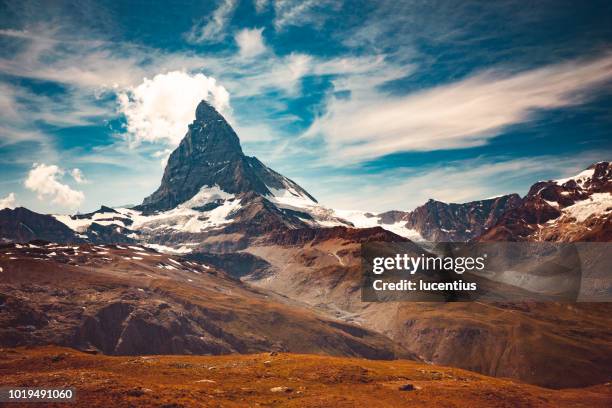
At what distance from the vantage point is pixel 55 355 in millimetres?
108125

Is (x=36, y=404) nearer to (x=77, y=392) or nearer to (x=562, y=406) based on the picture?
(x=77, y=392)

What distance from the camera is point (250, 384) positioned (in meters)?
95.8

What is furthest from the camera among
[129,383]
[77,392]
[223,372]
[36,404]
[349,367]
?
[349,367]

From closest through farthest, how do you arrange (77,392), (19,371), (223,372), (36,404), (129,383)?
(36,404) < (77,392) < (129,383) < (19,371) < (223,372)

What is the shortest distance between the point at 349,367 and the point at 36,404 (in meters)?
67.0

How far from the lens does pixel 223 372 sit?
106m

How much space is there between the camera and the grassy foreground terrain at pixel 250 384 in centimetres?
7844

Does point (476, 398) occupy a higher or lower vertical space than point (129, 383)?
lower

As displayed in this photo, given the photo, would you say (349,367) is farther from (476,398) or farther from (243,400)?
→ (243,400)

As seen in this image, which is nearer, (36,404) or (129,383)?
(36,404)

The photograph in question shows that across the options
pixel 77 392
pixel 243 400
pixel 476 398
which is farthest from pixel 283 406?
pixel 476 398

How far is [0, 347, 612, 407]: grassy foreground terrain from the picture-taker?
7844 cm

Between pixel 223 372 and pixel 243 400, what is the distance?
21486mm

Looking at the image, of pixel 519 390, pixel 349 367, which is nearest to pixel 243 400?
pixel 349 367
